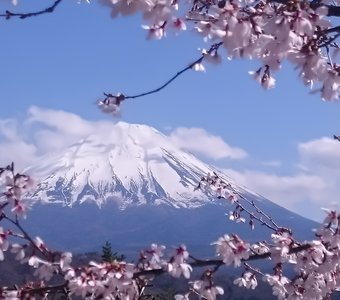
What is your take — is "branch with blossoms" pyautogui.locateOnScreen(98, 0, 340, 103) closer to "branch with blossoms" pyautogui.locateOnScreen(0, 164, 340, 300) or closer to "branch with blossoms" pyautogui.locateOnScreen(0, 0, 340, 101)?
"branch with blossoms" pyautogui.locateOnScreen(0, 0, 340, 101)

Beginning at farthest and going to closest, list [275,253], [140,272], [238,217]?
[238,217] < [275,253] < [140,272]

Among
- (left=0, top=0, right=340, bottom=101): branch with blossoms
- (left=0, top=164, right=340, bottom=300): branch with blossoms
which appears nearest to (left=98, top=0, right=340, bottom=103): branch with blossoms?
(left=0, top=0, right=340, bottom=101): branch with blossoms

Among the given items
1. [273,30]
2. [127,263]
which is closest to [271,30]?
[273,30]

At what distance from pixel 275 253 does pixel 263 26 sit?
4.63 feet

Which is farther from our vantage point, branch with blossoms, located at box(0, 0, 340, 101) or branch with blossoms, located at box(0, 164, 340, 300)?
branch with blossoms, located at box(0, 164, 340, 300)

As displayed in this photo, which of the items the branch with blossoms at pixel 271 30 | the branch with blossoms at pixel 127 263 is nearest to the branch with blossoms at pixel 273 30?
the branch with blossoms at pixel 271 30

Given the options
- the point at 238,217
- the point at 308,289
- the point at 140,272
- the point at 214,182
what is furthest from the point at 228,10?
the point at 214,182

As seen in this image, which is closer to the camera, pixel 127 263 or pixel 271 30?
pixel 271 30

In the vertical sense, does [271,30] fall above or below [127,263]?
above

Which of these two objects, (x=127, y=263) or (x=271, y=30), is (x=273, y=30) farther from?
(x=127, y=263)

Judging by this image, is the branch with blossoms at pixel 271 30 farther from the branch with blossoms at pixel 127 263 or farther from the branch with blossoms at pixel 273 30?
the branch with blossoms at pixel 127 263

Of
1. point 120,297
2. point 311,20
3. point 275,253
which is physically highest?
point 311,20

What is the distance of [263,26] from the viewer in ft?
7.54

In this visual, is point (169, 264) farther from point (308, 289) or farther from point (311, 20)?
point (311, 20)
